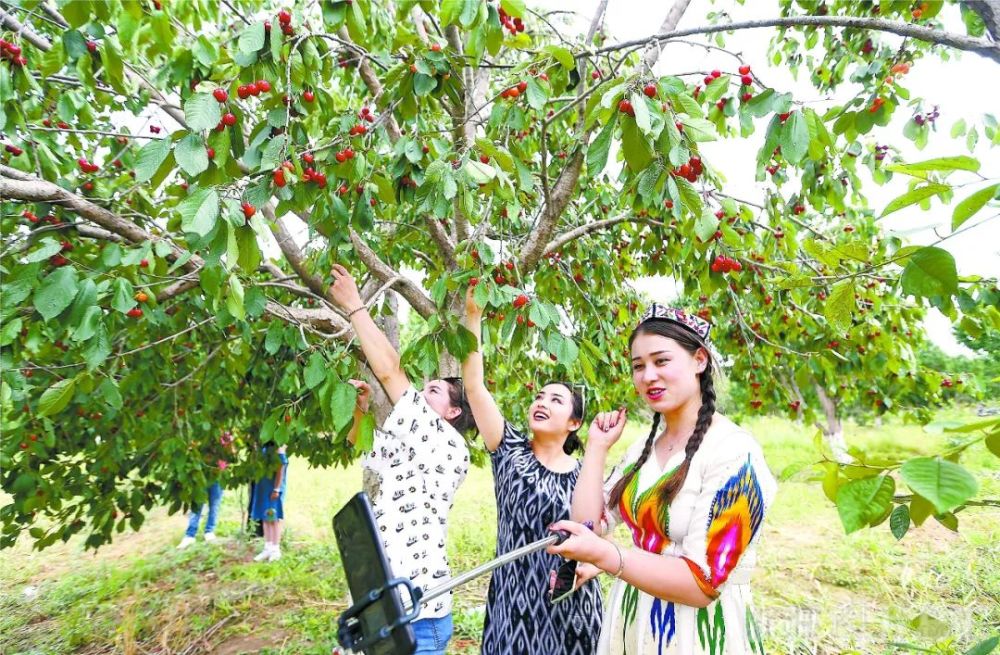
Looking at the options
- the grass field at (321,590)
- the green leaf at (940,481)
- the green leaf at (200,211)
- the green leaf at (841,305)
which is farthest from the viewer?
the grass field at (321,590)

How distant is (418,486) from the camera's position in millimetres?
1800

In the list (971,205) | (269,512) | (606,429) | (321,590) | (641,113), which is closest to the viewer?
(971,205)

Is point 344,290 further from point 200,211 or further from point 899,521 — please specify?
A: point 899,521

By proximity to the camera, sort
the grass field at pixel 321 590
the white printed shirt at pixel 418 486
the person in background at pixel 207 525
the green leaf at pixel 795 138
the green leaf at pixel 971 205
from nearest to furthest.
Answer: the green leaf at pixel 971 205, the green leaf at pixel 795 138, the white printed shirt at pixel 418 486, the grass field at pixel 321 590, the person in background at pixel 207 525

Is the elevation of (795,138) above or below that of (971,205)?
above

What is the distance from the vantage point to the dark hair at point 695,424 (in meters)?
1.24

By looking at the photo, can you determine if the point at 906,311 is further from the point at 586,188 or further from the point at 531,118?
the point at 531,118

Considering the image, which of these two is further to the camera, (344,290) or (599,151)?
(344,290)

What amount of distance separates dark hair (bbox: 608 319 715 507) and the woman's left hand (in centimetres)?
21

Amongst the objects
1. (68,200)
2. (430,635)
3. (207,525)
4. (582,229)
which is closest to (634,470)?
(430,635)

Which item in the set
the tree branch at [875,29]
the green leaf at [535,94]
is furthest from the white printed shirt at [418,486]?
the tree branch at [875,29]

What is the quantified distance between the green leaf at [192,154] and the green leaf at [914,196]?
127 cm

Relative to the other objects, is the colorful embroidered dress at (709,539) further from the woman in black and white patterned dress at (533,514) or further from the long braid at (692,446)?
the woman in black and white patterned dress at (533,514)

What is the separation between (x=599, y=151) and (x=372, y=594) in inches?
42.7
